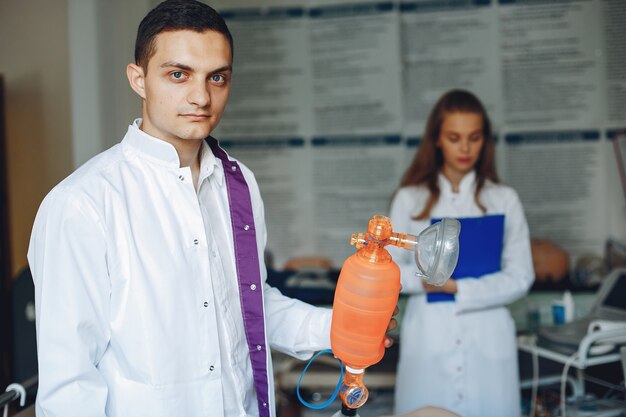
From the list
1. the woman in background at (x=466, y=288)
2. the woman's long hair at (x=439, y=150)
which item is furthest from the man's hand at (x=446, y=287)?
the woman's long hair at (x=439, y=150)

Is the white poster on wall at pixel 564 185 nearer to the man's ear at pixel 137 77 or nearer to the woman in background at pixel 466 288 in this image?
the woman in background at pixel 466 288

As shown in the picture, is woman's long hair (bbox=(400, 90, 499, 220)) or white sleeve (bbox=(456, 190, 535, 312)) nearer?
white sleeve (bbox=(456, 190, 535, 312))

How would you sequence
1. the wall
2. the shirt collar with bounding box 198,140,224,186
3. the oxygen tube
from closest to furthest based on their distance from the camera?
1. the oxygen tube
2. the shirt collar with bounding box 198,140,224,186
3. the wall

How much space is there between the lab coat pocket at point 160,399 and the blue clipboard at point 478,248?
116 cm

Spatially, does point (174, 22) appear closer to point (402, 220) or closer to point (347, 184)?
point (402, 220)

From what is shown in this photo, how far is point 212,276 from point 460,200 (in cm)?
132

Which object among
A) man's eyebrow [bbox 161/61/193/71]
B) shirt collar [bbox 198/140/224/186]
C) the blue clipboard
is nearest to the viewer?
man's eyebrow [bbox 161/61/193/71]

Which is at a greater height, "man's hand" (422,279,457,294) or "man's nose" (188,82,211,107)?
"man's nose" (188,82,211,107)

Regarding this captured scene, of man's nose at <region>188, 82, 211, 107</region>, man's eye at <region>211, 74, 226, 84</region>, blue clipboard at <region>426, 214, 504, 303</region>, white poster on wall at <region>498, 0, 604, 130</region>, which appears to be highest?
white poster on wall at <region>498, 0, 604, 130</region>

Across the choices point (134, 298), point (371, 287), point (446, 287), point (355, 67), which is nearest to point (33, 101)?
point (355, 67)

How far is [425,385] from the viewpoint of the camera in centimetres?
221

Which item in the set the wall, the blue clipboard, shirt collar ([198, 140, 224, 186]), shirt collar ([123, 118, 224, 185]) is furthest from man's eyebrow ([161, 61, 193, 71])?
the wall

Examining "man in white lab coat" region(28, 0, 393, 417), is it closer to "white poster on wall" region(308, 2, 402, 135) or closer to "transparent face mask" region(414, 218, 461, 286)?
"transparent face mask" region(414, 218, 461, 286)

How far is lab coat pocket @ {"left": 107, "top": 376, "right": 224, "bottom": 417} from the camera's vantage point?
1131mm
